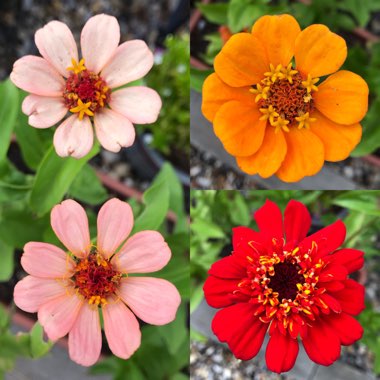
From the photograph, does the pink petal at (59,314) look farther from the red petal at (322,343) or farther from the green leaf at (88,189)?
the green leaf at (88,189)

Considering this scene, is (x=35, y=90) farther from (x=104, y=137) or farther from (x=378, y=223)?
(x=378, y=223)

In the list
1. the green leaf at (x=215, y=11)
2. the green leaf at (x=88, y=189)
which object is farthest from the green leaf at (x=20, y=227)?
the green leaf at (x=215, y=11)

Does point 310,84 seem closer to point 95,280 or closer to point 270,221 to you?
point 270,221

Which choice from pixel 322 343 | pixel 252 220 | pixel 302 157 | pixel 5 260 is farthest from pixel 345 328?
pixel 5 260

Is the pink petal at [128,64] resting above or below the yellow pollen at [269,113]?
above

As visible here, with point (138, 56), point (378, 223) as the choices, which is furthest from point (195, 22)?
point (138, 56)

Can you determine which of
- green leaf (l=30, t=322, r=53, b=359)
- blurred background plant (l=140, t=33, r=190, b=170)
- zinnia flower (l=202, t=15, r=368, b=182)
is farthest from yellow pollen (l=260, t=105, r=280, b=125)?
blurred background plant (l=140, t=33, r=190, b=170)

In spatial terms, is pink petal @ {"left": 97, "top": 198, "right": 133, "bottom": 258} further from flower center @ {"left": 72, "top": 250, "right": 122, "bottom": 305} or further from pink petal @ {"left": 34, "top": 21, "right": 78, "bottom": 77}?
pink petal @ {"left": 34, "top": 21, "right": 78, "bottom": 77}
